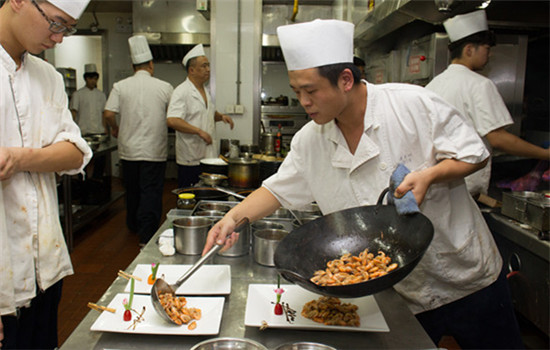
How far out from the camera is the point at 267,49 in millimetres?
7734

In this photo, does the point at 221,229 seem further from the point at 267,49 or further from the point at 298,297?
the point at 267,49

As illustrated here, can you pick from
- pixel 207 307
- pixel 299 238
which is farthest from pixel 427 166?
pixel 207 307

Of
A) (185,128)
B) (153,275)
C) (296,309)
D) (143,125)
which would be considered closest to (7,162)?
(153,275)

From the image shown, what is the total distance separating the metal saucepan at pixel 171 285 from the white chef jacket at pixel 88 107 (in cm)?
675

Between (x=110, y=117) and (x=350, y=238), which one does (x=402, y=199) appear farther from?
(x=110, y=117)

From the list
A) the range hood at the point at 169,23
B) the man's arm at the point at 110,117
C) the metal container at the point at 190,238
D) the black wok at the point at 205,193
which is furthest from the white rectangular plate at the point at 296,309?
the range hood at the point at 169,23

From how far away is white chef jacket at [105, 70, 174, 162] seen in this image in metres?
4.62

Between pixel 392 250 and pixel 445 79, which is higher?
pixel 445 79

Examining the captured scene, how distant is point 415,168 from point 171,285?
2.99ft

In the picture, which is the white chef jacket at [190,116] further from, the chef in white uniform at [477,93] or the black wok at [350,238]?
the black wok at [350,238]

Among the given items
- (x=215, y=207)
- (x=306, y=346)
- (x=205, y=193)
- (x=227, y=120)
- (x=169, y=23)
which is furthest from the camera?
(x=169, y=23)

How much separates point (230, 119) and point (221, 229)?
359 cm

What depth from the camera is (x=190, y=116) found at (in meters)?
4.55

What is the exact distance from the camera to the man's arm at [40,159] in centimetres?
145
